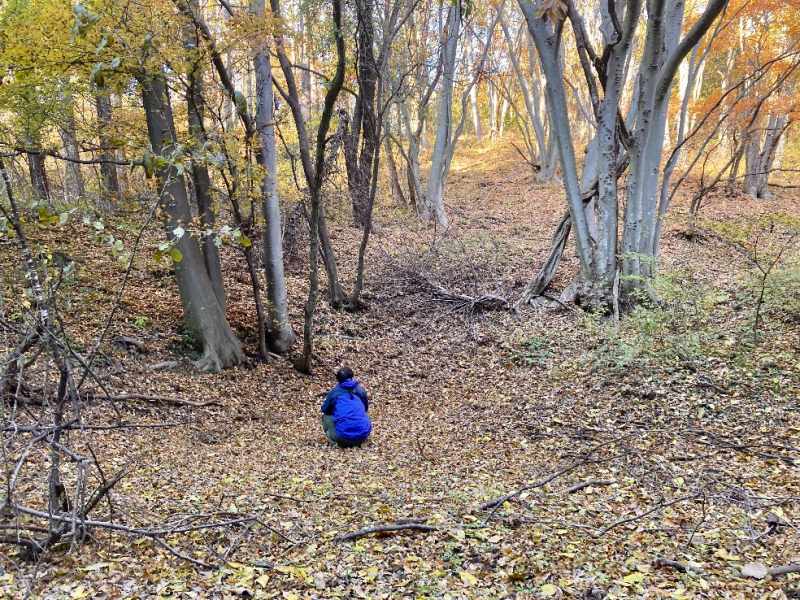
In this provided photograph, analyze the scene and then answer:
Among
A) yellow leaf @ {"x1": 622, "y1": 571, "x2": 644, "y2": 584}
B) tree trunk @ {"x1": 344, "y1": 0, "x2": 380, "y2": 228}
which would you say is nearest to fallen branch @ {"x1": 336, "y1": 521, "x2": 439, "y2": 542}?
yellow leaf @ {"x1": 622, "y1": 571, "x2": 644, "y2": 584}

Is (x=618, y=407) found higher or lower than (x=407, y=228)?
lower

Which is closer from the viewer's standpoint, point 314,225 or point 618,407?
Answer: point 618,407

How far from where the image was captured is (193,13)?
20.9 ft

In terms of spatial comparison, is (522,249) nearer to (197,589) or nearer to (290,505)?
(290,505)

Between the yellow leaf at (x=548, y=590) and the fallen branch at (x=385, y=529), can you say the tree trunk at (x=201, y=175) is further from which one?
the yellow leaf at (x=548, y=590)

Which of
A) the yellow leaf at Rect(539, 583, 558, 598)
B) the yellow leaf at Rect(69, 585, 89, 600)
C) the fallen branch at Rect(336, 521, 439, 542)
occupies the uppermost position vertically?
the yellow leaf at Rect(69, 585, 89, 600)

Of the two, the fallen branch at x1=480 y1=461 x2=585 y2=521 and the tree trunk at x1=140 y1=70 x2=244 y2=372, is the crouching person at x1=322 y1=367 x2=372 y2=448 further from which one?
the tree trunk at x1=140 y1=70 x2=244 y2=372

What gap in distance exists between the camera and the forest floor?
10.2 ft

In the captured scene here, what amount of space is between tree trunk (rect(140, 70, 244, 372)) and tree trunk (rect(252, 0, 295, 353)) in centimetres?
84

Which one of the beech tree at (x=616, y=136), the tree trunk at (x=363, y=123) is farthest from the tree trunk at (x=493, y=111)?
the beech tree at (x=616, y=136)

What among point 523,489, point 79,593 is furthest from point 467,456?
point 79,593

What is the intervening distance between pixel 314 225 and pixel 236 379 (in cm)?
254

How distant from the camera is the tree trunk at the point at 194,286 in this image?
7.43 m

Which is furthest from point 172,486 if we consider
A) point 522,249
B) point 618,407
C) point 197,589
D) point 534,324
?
point 522,249
